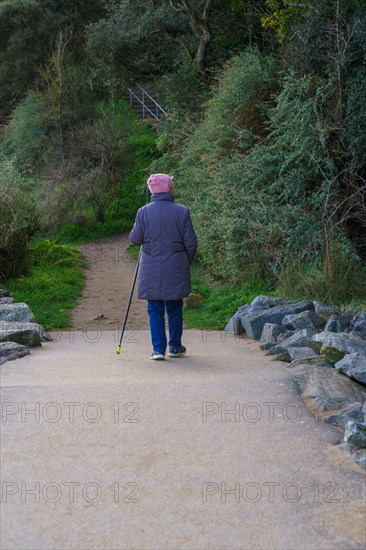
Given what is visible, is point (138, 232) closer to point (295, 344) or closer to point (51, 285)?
point (295, 344)

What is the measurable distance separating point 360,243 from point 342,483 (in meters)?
10.4

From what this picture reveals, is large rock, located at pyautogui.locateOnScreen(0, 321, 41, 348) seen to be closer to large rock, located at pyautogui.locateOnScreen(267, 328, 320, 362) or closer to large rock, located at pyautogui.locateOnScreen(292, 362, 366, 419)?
large rock, located at pyautogui.locateOnScreen(267, 328, 320, 362)

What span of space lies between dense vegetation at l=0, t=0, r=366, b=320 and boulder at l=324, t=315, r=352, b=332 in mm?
1966

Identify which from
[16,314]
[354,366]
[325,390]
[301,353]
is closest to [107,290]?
[16,314]

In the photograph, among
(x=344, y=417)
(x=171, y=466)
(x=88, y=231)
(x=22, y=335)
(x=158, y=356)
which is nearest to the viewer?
(x=171, y=466)

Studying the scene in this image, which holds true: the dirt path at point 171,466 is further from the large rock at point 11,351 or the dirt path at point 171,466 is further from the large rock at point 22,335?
the large rock at point 22,335

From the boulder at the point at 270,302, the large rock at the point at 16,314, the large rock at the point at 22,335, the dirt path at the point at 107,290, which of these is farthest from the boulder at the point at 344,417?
the dirt path at the point at 107,290

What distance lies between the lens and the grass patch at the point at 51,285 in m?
12.8

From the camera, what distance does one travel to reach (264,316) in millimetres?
10242

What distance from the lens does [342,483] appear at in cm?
471

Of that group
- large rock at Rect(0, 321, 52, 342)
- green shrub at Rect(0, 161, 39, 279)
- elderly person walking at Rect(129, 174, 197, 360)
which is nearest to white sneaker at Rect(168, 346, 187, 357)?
elderly person walking at Rect(129, 174, 197, 360)

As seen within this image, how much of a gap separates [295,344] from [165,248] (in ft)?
5.91

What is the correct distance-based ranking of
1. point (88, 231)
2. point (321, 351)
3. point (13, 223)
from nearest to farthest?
1. point (321, 351)
2. point (13, 223)
3. point (88, 231)

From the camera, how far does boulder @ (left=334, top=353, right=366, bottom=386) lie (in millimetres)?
7014
